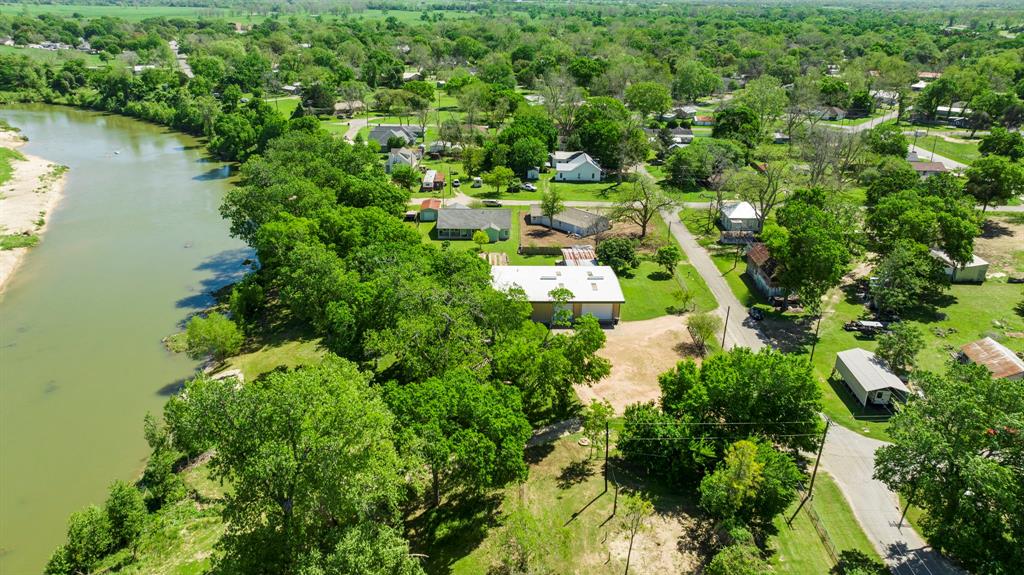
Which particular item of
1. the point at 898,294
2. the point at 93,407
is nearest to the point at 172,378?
the point at 93,407

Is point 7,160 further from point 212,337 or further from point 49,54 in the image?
point 49,54

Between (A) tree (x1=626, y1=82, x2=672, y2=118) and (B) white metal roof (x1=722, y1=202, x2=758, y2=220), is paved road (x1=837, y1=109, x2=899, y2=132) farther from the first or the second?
(B) white metal roof (x1=722, y1=202, x2=758, y2=220)

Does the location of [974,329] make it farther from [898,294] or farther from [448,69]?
[448,69]

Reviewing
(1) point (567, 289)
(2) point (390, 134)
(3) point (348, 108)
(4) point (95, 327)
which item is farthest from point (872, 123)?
(4) point (95, 327)

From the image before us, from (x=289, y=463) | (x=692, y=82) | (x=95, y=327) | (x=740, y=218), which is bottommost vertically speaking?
(x=95, y=327)

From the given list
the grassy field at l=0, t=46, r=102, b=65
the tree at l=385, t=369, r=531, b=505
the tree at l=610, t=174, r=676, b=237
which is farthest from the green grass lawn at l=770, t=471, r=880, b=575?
the grassy field at l=0, t=46, r=102, b=65
